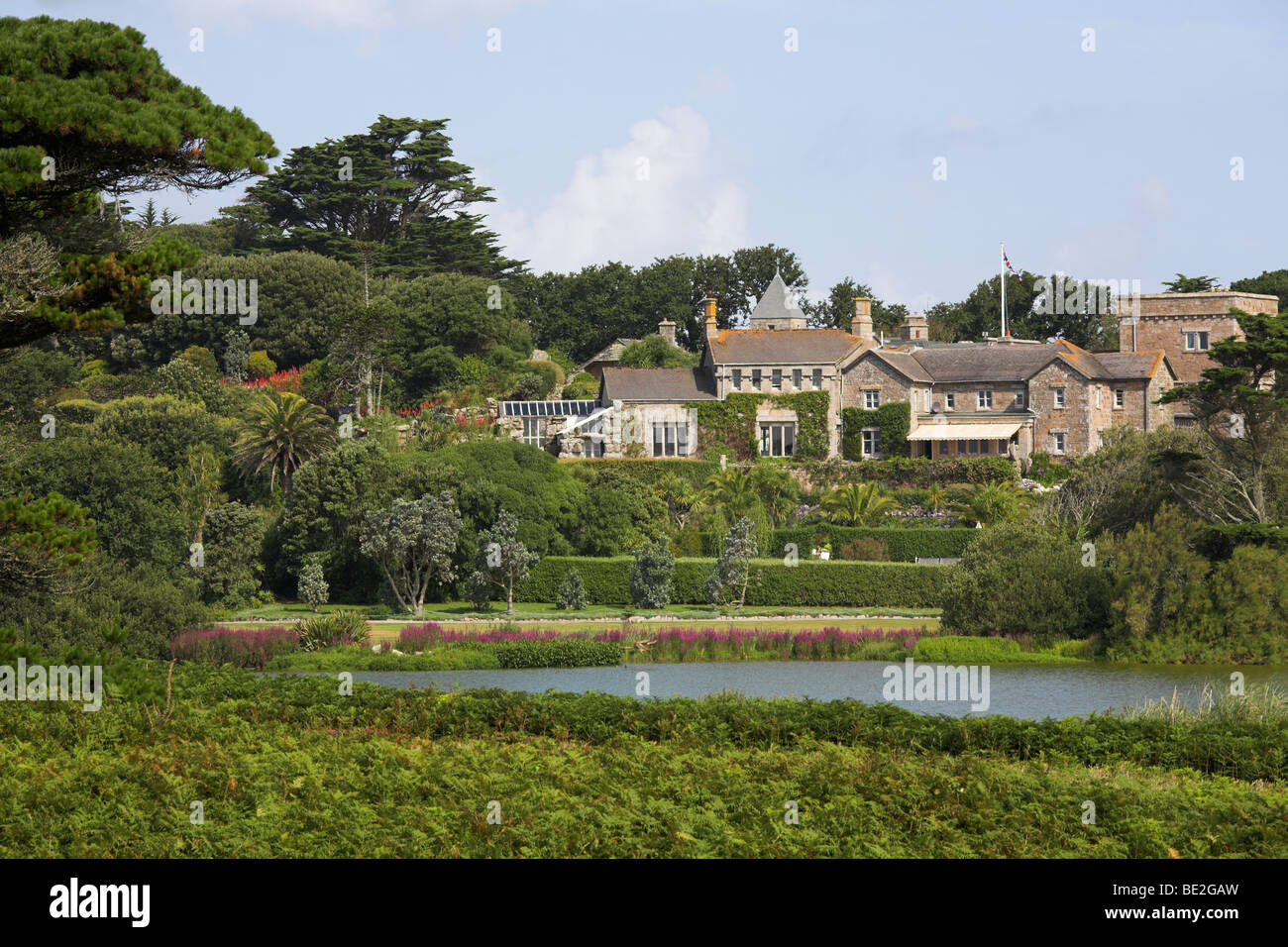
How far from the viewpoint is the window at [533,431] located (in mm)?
64850

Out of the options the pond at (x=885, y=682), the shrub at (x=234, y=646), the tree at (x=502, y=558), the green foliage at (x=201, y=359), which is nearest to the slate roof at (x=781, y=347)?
the green foliage at (x=201, y=359)

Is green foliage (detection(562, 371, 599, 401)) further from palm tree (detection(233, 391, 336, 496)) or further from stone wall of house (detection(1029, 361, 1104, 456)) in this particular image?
stone wall of house (detection(1029, 361, 1104, 456))

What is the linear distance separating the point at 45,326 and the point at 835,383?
168 ft

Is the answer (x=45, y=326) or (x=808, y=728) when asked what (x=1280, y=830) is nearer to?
(x=808, y=728)

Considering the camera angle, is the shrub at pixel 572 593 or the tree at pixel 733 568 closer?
the tree at pixel 733 568

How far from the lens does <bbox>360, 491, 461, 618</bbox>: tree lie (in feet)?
140

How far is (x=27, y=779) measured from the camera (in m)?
14.9

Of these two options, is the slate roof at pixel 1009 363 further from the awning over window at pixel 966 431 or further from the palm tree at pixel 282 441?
the palm tree at pixel 282 441

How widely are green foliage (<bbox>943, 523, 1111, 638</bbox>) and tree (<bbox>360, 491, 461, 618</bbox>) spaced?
48.2 feet

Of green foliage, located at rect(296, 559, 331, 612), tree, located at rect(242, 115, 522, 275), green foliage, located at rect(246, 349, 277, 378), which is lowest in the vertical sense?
green foliage, located at rect(296, 559, 331, 612)

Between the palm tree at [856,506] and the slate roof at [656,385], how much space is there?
1246 centimetres

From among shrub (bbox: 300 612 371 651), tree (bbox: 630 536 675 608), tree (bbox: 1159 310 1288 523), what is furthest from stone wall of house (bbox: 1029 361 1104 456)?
shrub (bbox: 300 612 371 651)

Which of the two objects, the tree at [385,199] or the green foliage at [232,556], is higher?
the tree at [385,199]
